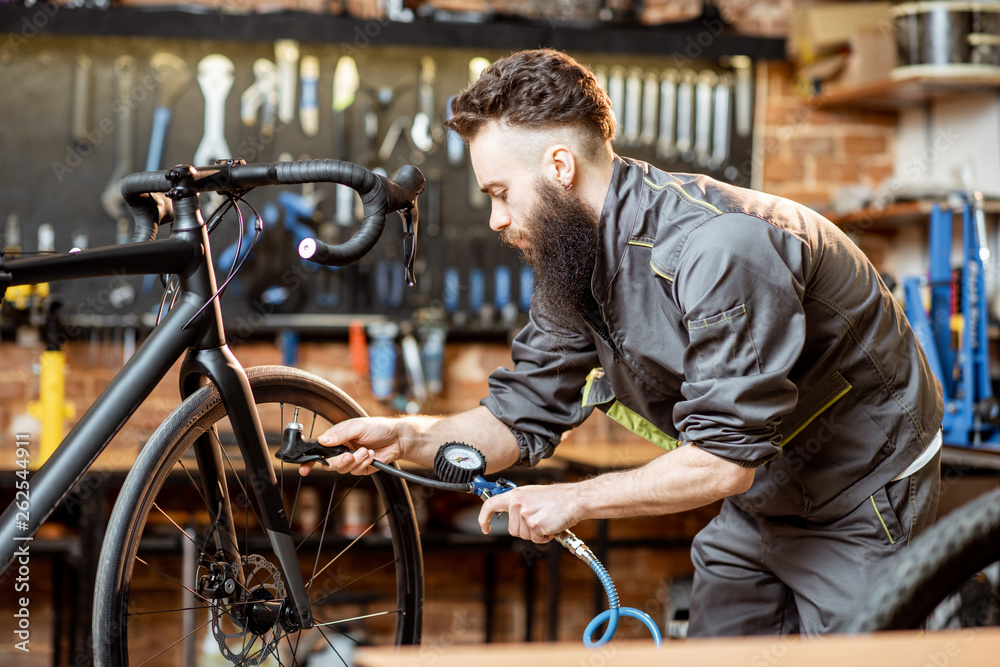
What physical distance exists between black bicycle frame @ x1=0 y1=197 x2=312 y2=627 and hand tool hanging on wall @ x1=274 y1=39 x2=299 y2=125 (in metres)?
1.92

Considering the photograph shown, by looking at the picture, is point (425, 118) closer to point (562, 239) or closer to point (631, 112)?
point (631, 112)

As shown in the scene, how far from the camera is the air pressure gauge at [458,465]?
1.15 meters

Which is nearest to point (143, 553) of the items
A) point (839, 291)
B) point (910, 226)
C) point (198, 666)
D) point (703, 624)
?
point (198, 666)

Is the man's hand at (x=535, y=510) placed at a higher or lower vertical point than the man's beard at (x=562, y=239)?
lower

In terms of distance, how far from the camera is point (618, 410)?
1409 mm

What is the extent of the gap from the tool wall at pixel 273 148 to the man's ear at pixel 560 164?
1716mm

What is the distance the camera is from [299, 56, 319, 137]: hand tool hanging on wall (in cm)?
290

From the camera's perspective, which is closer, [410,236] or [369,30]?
[410,236]

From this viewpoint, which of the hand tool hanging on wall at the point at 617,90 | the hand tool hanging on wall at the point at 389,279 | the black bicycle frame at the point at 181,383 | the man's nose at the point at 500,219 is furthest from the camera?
the hand tool hanging on wall at the point at 617,90

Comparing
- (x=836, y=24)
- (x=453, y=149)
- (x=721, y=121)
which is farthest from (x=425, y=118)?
(x=836, y=24)

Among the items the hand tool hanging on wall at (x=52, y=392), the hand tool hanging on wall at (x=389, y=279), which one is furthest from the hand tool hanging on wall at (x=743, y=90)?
the hand tool hanging on wall at (x=52, y=392)

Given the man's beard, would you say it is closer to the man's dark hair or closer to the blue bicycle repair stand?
the man's dark hair

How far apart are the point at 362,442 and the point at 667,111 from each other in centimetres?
219

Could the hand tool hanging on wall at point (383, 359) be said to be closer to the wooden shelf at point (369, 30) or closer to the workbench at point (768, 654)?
the wooden shelf at point (369, 30)
